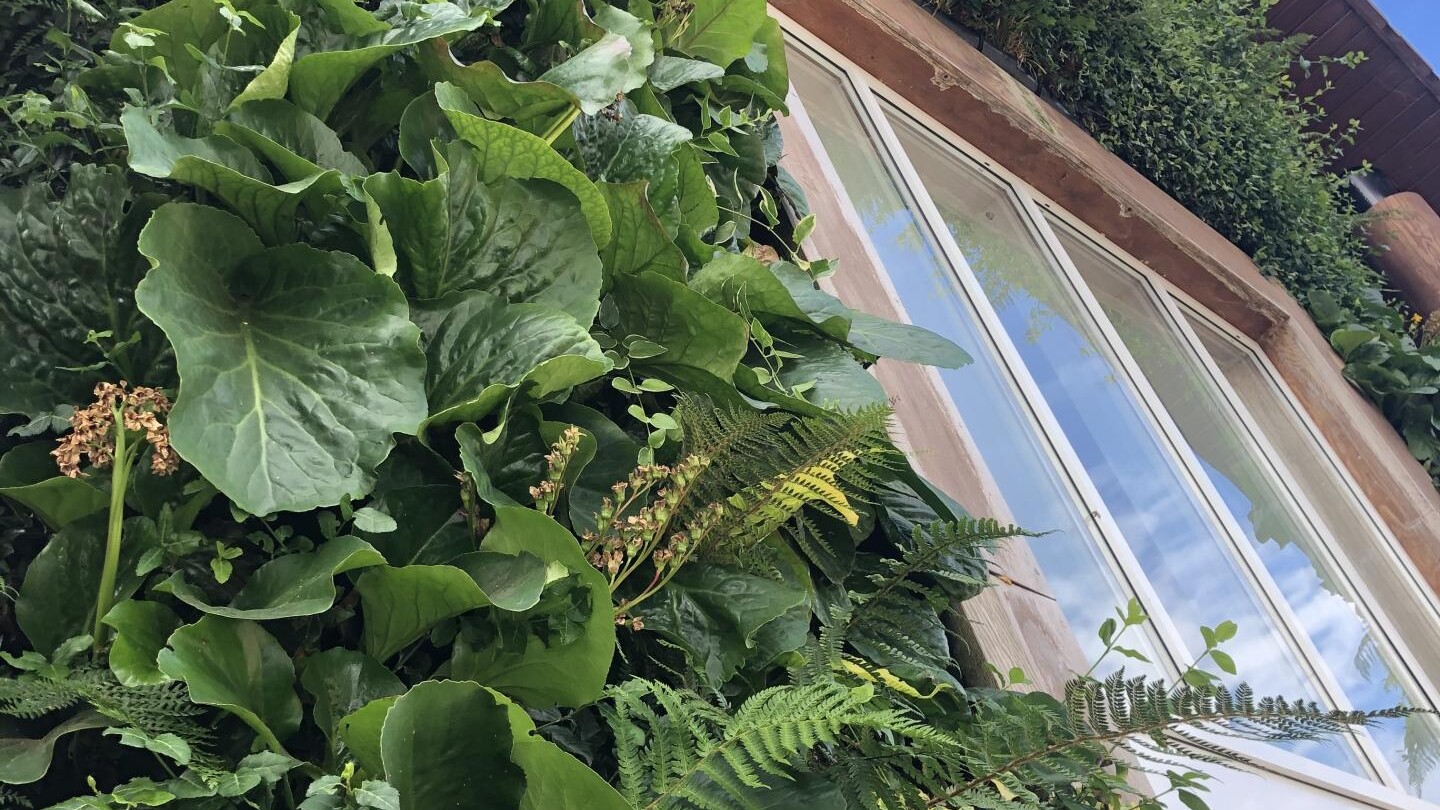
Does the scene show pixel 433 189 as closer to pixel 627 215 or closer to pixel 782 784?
pixel 627 215

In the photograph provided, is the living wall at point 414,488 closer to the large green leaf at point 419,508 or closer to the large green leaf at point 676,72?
the large green leaf at point 419,508

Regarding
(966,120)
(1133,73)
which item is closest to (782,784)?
(966,120)

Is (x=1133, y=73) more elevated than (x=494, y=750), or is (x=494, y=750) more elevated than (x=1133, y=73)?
(x=1133, y=73)

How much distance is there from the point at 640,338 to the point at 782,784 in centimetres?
36

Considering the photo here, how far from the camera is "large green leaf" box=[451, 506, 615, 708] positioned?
0.53 m

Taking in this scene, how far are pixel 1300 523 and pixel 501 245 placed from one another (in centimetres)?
273

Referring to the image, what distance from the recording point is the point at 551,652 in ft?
1.76

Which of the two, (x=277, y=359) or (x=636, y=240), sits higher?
(x=636, y=240)

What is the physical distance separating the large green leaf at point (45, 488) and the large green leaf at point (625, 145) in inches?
18.8

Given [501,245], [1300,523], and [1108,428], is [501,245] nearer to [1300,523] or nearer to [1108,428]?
[1108,428]

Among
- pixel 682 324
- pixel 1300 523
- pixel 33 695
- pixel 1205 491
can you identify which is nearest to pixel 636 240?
pixel 682 324

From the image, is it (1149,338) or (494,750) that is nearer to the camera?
(494,750)

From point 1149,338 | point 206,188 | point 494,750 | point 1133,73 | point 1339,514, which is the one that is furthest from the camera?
point 1133,73

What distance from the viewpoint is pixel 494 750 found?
0.48 m
